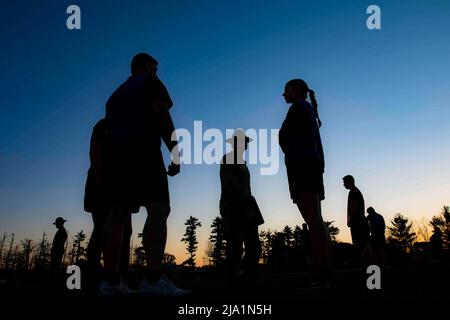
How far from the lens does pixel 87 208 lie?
473cm

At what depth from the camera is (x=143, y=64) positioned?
11.5 feet

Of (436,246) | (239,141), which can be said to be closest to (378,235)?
(239,141)

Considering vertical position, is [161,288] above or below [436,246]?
below

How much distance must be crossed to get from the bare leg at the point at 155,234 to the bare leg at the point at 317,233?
1527 millimetres

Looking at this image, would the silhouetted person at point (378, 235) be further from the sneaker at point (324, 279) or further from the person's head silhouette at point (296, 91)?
the sneaker at point (324, 279)

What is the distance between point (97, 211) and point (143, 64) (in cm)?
219

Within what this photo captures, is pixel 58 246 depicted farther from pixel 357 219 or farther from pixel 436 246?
pixel 436 246

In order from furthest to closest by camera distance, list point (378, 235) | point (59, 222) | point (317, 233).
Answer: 1. point (378, 235)
2. point (59, 222)
3. point (317, 233)

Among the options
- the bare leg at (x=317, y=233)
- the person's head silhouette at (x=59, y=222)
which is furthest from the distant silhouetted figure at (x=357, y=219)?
the person's head silhouette at (x=59, y=222)

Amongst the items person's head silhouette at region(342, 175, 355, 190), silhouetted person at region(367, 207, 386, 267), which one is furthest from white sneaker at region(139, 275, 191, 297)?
silhouetted person at region(367, 207, 386, 267)

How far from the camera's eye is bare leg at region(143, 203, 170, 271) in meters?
2.88
